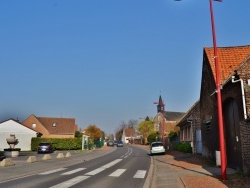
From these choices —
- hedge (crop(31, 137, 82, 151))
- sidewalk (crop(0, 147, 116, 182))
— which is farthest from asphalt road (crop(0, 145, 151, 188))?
hedge (crop(31, 137, 82, 151))

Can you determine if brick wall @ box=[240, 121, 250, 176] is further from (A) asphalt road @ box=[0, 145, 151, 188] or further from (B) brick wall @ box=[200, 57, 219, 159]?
(B) brick wall @ box=[200, 57, 219, 159]

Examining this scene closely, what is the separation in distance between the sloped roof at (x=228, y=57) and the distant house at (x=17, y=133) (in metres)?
45.5

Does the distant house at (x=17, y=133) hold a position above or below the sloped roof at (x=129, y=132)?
below

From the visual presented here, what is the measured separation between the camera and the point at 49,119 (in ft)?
259


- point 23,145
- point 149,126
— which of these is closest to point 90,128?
point 149,126

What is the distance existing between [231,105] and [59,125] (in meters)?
65.1

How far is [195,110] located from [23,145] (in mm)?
37665

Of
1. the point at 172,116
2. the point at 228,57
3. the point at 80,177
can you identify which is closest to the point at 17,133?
the point at 172,116

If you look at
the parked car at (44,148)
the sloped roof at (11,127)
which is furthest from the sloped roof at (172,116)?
the parked car at (44,148)

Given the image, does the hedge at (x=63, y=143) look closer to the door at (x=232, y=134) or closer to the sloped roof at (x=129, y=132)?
the door at (x=232, y=134)

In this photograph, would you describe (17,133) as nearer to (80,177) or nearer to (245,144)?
(80,177)

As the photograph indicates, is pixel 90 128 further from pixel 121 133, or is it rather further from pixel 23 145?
pixel 121 133

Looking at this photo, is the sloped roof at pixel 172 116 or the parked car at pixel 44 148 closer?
the parked car at pixel 44 148

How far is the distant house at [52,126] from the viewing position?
242 feet
